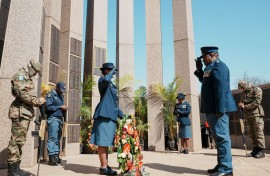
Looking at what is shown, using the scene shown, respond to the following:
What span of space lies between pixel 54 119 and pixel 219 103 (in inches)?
133

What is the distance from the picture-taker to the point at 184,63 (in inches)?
316

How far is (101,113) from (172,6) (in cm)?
641

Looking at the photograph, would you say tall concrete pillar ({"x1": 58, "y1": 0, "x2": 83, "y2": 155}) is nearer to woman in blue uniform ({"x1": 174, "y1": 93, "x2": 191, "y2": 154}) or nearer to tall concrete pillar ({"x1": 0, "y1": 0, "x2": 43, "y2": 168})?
tall concrete pillar ({"x1": 0, "y1": 0, "x2": 43, "y2": 168})

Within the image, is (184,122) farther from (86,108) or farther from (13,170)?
(13,170)

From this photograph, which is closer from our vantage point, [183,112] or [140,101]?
[183,112]

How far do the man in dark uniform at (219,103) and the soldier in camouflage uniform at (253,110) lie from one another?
7.96 feet

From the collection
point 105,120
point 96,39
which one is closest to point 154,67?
point 96,39

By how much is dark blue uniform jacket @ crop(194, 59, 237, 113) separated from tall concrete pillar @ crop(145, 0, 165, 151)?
459 cm

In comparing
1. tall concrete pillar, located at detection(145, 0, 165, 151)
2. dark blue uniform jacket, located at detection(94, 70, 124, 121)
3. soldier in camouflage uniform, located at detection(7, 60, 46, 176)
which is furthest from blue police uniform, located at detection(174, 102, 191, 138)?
soldier in camouflage uniform, located at detection(7, 60, 46, 176)

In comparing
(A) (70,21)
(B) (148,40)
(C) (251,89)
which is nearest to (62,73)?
(A) (70,21)

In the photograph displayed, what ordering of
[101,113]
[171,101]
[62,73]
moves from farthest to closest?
[171,101] < [62,73] < [101,113]

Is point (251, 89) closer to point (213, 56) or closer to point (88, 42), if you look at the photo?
point (213, 56)

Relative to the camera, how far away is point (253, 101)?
18.5ft

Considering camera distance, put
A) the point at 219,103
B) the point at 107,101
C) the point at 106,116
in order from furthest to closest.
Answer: the point at 107,101 < the point at 106,116 < the point at 219,103
